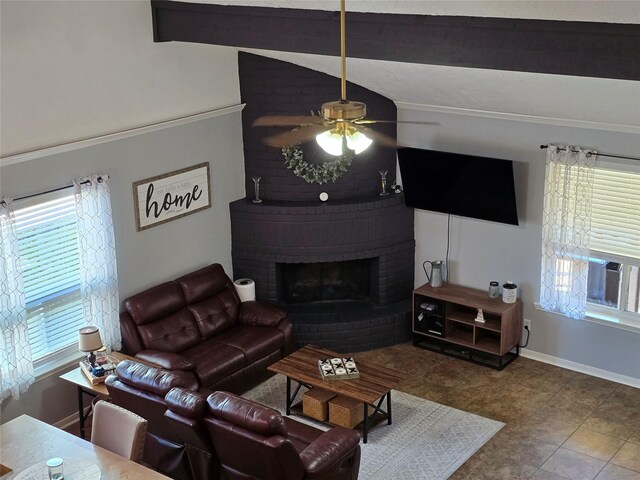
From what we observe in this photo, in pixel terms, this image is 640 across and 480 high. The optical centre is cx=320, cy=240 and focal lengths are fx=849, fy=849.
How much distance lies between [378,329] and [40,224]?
373 cm

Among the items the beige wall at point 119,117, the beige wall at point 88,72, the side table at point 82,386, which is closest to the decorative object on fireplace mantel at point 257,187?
the beige wall at point 119,117

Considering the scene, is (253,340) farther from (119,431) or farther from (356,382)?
(119,431)

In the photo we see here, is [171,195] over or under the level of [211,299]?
over

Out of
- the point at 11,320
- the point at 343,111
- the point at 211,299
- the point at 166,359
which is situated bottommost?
the point at 166,359

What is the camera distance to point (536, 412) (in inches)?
309

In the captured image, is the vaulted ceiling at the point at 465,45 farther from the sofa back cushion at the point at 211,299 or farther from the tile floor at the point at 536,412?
the tile floor at the point at 536,412

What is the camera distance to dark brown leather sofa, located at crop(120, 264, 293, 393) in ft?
25.7

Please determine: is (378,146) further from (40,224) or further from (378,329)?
(40,224)

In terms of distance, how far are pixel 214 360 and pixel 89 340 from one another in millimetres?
1213

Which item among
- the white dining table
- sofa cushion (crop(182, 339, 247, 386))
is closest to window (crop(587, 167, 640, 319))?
sofa cushion (crop(182, 339, 247, 386))

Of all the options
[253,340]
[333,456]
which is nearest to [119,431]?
[333,456]

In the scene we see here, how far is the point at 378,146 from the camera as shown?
9.12 m

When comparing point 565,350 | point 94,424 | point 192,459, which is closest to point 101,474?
point 94,424

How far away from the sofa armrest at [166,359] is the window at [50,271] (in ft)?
2.14
